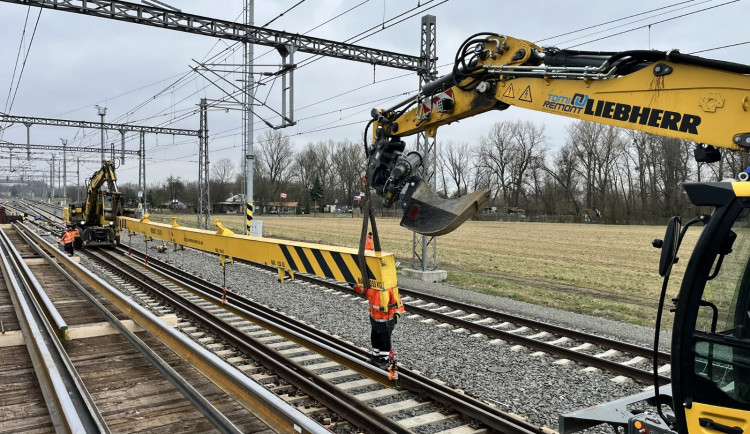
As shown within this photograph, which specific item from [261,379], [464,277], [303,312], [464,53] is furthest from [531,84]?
[464,277]

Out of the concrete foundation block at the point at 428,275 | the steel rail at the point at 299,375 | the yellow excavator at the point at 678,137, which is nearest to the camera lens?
the yellow excavator at the point at 678,137

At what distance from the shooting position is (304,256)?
7.78m

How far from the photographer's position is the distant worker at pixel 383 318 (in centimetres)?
604

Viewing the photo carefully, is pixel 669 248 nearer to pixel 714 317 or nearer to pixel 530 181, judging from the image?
pixel 714 317

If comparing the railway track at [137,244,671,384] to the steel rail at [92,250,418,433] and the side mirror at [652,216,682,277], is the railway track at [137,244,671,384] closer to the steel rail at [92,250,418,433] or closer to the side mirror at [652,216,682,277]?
the steel rail at [92,250,418,433]

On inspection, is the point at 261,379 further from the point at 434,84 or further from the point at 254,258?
the point at 434,84

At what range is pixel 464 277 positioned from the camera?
17.0 meters

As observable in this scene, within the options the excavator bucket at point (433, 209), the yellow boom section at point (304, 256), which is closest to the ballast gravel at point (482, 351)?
the yellow boom section at point (304, 256)

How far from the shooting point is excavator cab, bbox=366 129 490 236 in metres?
5.94

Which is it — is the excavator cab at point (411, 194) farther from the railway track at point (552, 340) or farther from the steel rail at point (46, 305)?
the steel rail at point (46, 305)

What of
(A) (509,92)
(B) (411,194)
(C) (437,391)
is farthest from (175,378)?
(A) (509,92)

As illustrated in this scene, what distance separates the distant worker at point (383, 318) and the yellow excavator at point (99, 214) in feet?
66.3

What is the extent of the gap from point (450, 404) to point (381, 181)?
291 cm

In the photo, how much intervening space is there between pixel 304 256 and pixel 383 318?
2.21 meters
